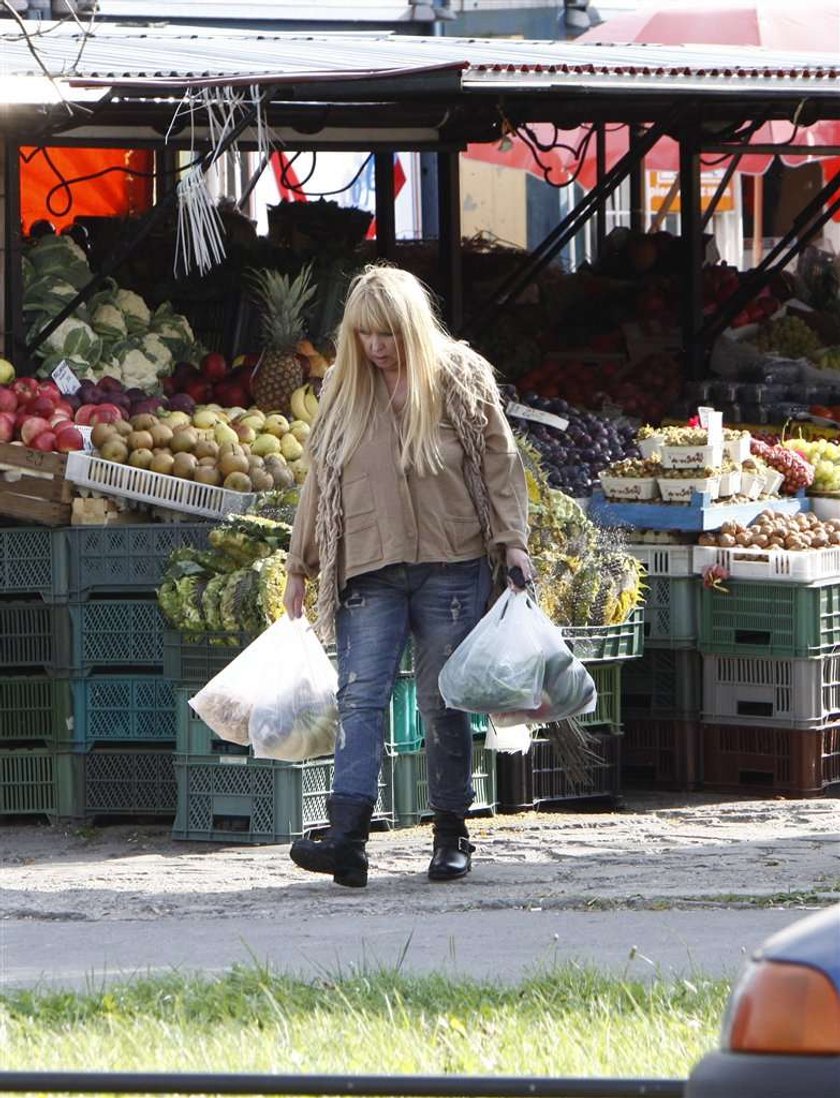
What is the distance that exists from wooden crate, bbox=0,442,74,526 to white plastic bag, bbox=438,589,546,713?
91.9 inches

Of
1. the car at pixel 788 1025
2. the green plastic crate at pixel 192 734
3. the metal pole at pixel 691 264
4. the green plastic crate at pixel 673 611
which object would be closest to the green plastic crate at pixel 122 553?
the green plastic crate at pixel 192 734

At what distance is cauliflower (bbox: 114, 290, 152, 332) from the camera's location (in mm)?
10664

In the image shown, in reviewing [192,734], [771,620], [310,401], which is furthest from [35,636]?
[771,620]

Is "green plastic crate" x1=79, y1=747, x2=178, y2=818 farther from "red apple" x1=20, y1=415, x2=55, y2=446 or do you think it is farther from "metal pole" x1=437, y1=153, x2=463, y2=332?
"metal pole" x1=437, y1=153, x2=463, y2=332

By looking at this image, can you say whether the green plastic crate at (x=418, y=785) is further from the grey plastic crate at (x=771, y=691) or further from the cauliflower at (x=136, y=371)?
the cauliflower at (x=136, y=371)

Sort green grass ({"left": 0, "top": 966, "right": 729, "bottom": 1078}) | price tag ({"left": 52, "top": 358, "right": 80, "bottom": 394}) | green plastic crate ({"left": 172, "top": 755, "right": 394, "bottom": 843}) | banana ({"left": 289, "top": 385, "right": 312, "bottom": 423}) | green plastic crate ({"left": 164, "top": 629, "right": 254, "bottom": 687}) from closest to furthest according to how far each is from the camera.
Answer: green grass ({"left": 0, "top": 966, "right": 729, "bottom": 1078}) < green plastic crate ({"left": 172, "top": 755, "right": 394, "bottom": 843}) < green plastic crate ({"left": 164, "top": 629, "right": 254, "bottom": 687}) < price tag ({"left": 52, "top": 358, "right": 80, "bottom": 394}) < banana ({"left": 289, "top": 385, "right": 312, "bottom": 423})

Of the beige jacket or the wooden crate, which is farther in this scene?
the wooden crate

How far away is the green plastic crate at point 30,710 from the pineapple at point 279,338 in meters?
2.14

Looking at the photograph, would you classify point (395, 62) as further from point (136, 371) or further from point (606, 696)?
point (606, 696)

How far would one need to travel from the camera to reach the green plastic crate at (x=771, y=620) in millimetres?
9141

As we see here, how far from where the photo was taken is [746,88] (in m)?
10.4

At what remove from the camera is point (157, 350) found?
34.8ft

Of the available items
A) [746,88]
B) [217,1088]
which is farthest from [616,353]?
[217,1088]

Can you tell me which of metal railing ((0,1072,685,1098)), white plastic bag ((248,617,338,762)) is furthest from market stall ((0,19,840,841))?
metal railing ((0,1072,685,1098))
